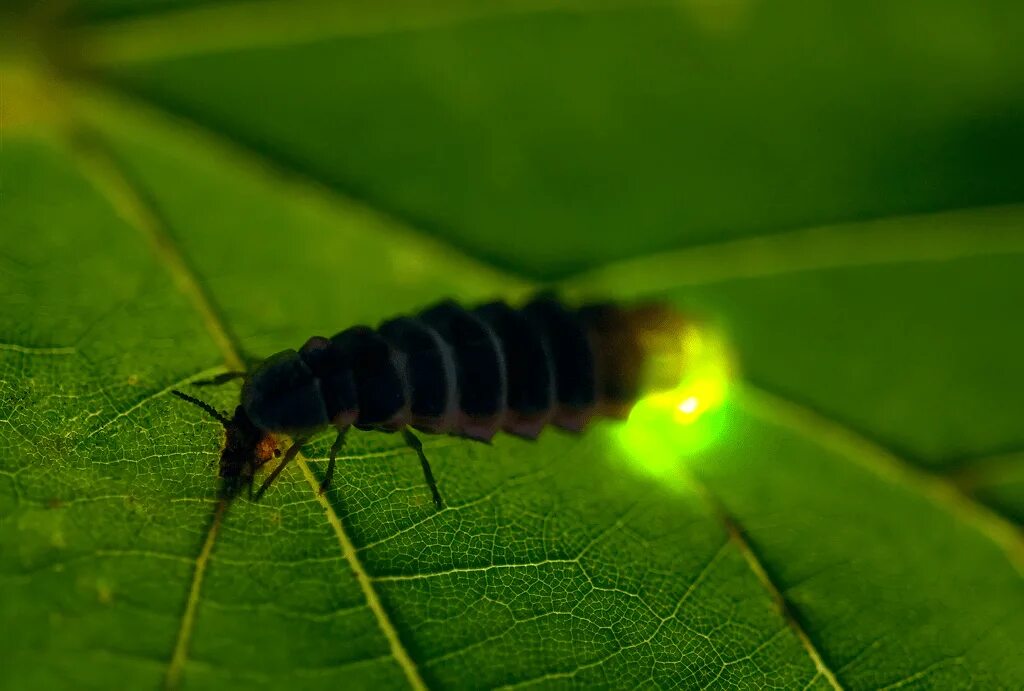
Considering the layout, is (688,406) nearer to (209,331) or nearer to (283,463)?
(283,463)

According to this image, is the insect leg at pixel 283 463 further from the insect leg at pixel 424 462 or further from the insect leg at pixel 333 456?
the insect leg at pixel 424 462

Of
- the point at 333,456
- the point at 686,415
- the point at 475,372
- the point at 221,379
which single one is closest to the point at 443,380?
the point at 475,372

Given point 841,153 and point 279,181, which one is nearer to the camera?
point 279,181

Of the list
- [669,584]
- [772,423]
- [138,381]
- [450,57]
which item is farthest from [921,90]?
[138,381]

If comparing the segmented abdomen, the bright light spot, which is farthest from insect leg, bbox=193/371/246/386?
the bright light spot

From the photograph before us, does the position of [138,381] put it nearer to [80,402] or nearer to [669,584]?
[80,402]

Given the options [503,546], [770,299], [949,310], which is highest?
[770,299]
